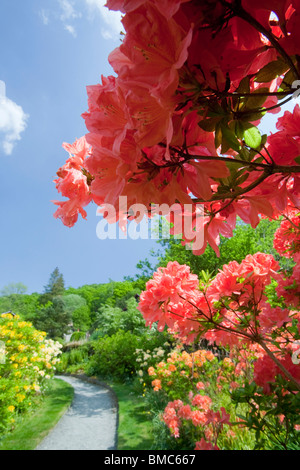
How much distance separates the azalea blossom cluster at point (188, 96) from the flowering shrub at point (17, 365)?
6.11m

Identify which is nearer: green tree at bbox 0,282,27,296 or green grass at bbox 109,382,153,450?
green grass at bbox 109,382,153,450

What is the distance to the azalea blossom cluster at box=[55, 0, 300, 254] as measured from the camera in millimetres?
442

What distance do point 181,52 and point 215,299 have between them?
5.36ft

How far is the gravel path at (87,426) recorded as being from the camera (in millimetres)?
5043

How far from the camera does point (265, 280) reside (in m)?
1.81

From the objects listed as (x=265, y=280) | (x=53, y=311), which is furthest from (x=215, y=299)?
Answer: (x=53, y=311)

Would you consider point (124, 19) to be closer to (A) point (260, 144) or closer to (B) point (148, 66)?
(B) point (148, 66)

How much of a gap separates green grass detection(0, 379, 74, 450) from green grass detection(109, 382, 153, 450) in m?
1.55

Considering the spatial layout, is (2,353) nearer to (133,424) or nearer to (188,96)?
(133,424)

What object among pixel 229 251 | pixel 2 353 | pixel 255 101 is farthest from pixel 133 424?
pixel 229 251

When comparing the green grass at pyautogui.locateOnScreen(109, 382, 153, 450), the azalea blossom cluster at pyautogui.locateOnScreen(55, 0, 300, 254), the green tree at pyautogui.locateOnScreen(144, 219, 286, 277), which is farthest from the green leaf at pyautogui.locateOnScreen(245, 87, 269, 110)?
the green tree at pyautogui.locateOnScreen(144, 219, 286, 277)

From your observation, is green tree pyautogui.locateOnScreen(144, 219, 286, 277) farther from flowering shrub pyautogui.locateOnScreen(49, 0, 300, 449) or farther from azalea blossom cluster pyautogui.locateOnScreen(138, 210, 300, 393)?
flowering shrub pyautogui.locateOnScreen(49, 0, 300, 449)

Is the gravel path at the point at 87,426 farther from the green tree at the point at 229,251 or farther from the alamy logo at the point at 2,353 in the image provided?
the green tree at the point at 229,251
